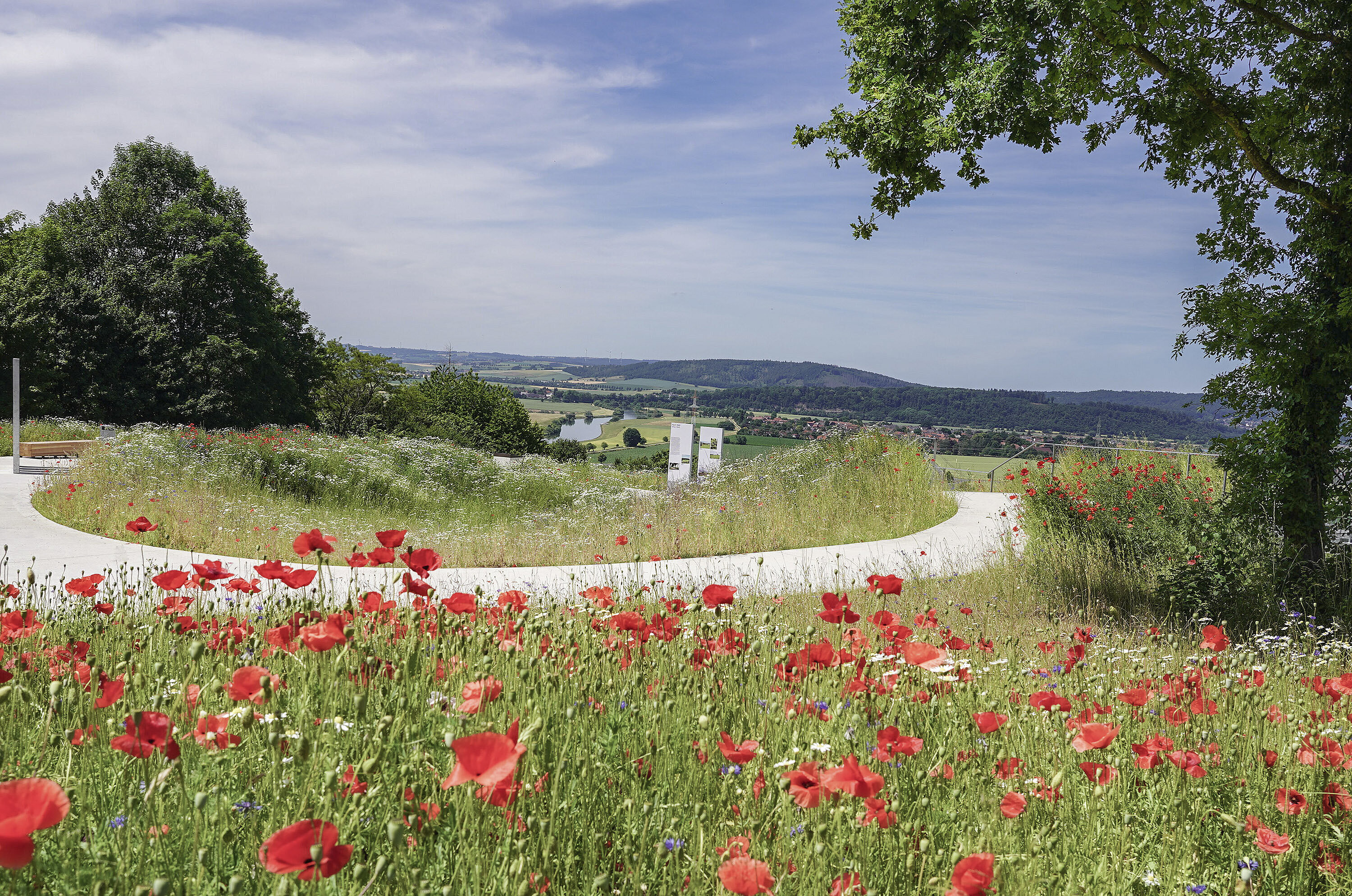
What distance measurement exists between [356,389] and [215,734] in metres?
54.9

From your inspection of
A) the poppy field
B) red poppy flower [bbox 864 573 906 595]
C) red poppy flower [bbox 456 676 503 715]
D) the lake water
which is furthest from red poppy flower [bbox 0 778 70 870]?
the lake water

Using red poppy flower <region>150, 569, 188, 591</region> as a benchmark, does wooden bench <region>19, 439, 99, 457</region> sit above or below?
below

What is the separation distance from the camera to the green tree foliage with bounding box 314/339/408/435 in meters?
50.5

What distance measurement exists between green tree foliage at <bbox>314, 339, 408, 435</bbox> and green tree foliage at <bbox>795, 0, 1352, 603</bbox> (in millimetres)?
48178

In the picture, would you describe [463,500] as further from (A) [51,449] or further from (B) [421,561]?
(B) [421,561]

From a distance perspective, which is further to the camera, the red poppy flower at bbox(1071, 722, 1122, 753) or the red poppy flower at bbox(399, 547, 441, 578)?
the red poppy flower at bbox(399, 547, 441, 578)

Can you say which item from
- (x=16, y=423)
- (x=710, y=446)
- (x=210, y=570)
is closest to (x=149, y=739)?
(x=210, y=570)

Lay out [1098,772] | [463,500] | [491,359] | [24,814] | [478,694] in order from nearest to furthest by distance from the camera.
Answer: [24,814] < [478,694] < [1098,772] < [463,500] < [491,359]

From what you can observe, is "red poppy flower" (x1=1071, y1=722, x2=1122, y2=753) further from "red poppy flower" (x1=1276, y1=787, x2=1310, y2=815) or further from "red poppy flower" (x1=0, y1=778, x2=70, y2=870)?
"red poppy flower" (x1=0, y1=778, x2=70, y2=870)

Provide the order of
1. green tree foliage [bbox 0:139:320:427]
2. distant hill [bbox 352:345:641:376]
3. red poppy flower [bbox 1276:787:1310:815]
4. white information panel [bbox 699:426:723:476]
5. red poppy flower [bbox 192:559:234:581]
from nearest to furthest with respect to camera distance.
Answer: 1. red poppy flower [bbox 1276:787:1310:815]
2. red poppy flower [bbox 192:559:234:581]
3. white information panel [bbox 699:426:723:476]
4. green tree foliage [bbox 0:139:320:427]
5. distant hill [bbox 352:345:641:376]

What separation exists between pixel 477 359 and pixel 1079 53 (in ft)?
522

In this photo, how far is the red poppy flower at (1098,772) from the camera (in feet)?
6.40

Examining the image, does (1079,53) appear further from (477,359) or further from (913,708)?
(477,359)

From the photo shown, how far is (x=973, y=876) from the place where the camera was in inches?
49.8
